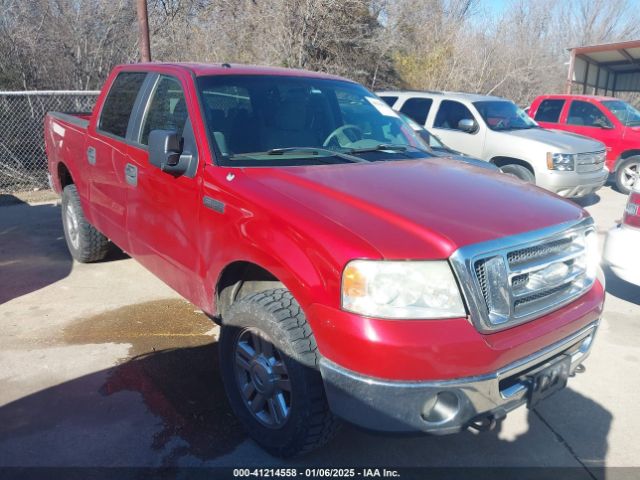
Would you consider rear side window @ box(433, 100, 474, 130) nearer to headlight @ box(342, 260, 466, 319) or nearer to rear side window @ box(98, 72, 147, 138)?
rear side window @ box(98, 72, 147, 138)

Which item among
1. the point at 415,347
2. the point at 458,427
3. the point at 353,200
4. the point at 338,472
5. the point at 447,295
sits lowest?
the point at 338,472

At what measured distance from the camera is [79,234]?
17.8 feet

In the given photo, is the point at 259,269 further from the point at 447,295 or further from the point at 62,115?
the point at 62,115

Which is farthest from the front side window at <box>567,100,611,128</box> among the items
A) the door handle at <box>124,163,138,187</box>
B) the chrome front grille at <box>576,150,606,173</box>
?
the door handle at <box>124,163,138,187</box>

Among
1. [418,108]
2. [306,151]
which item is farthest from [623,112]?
[306,151]

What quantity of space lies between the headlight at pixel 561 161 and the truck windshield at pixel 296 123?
4.89 metres

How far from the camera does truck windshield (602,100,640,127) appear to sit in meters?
11.2

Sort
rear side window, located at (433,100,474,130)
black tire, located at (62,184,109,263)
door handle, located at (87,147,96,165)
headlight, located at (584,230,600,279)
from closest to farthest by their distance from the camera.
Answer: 1. headlight, located at (584,230,600,279)
2. door handle, located at (87,147,96,165)
3. black tire, located at (62,184,109,263)
4. rear side window, located at (433,100,474,130)

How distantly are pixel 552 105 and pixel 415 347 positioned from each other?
1109 cm

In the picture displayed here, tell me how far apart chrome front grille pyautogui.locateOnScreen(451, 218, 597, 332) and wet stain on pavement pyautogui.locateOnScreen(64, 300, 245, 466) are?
1576 millimetres

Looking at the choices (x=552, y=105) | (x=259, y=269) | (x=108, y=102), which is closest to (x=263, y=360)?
(x=259, y=269)

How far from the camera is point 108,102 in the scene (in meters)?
4.71

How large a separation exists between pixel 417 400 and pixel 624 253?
3057mm

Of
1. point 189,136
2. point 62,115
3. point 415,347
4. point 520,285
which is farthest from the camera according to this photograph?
point 62,115
